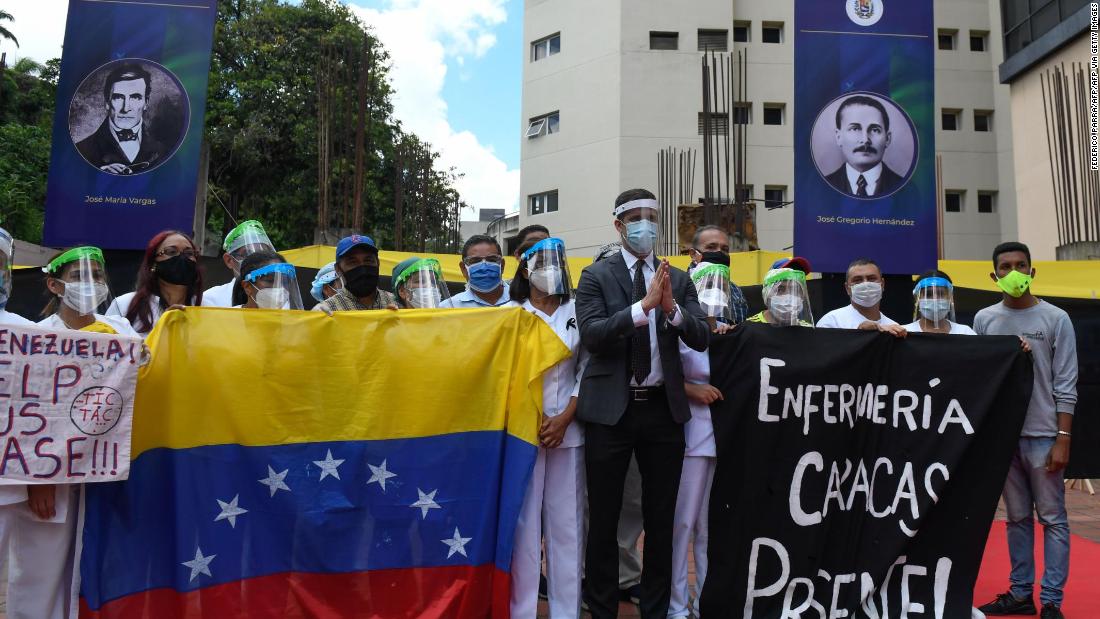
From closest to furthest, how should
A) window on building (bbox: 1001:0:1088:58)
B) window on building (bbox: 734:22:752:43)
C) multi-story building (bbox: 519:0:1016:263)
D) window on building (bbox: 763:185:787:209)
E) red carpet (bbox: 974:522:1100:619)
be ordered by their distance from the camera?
red carpet (bbox: 974:522:1100:619)
window on building (bbox: 1001:0:1088:58)
multi-story building (bbox: 519:0:1016:263)
window on building (bbox: 763:185:787:209)
window on building (bbox: 734:22:752:43)

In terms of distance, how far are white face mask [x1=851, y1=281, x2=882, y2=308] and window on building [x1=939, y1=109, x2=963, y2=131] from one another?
92.0 feet

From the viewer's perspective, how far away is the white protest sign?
11.1 feet

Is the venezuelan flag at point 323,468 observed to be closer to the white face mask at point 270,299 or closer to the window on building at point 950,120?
the white face mask at point 270,299

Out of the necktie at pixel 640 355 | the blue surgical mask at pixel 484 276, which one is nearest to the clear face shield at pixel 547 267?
the necktie at pixel 640 355

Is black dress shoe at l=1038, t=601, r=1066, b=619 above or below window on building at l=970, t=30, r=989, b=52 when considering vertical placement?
below

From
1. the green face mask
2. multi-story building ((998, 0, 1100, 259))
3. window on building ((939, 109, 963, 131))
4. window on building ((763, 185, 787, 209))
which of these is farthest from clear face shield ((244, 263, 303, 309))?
window on building ((939, 109, 963, 131))

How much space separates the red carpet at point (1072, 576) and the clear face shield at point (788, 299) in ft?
6.08

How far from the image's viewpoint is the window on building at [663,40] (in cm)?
2885

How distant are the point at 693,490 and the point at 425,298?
5.48ft

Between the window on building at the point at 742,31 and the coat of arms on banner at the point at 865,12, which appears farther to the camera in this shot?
the window on building at the point at 742,31

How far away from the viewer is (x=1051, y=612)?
14.3 feet

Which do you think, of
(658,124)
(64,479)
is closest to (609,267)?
(64,479)

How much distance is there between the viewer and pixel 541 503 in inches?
162

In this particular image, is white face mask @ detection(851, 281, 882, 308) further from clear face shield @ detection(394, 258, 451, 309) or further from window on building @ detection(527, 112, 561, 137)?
window on building @ detection(527, 112, 561, 137)
